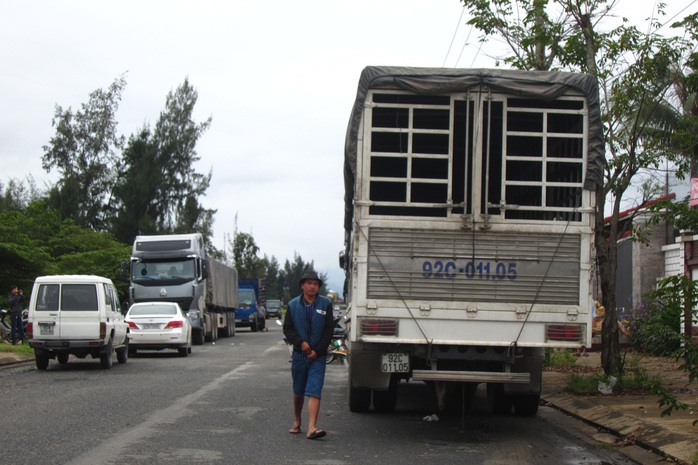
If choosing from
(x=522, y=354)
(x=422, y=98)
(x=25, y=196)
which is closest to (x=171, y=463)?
(x=522, y=354)

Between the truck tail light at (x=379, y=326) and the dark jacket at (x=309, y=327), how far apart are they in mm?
407

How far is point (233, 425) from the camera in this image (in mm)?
11344

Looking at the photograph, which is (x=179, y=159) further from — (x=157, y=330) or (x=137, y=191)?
(x=157, y=330)

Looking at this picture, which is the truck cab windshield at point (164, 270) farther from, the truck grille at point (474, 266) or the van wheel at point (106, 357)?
the truck grille at point (474, 266)

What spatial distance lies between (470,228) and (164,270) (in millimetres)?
24874

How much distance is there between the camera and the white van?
20.0 meters

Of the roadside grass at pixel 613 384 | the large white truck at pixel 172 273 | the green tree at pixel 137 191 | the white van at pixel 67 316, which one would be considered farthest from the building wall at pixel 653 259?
the green tree at pixel 137 191

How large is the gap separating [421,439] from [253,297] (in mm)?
47340

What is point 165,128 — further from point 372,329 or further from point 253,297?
point 372,329

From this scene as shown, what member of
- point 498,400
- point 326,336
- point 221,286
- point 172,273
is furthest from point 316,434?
point 221,286

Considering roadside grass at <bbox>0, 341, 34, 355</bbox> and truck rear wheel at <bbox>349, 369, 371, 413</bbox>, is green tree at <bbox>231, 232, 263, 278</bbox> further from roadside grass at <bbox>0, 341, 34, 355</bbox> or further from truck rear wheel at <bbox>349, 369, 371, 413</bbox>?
truck rear wheel at <bbox>349, 369, 371, 413</bbox>

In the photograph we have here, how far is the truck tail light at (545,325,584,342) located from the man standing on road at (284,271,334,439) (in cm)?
233

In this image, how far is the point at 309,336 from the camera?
34.8ft

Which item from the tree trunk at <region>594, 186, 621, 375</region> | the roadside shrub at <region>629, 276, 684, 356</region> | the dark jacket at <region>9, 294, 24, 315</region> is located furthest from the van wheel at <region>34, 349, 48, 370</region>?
the roadside shrub at <region>629, 276, 684, 356</region>
